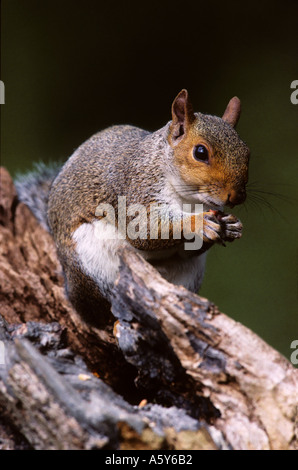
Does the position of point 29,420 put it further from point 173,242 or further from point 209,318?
point 173,242

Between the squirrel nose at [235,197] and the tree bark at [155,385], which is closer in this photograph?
the tree bark at [155,385]

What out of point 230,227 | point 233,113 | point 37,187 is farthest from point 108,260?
point 37,187

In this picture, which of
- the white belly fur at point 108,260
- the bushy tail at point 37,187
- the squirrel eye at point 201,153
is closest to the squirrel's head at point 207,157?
the squirrel eye at point 201,153

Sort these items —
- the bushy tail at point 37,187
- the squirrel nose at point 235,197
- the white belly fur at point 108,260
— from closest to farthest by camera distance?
1. the squirrel nose at point 235,197
2. the white belly fur at point 108,260
3. the bushy tail at point 37,187

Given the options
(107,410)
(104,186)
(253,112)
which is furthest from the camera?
(253,112)

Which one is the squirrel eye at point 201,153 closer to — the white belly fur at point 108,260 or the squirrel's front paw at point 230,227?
the squirrel's front paw at point 230,227

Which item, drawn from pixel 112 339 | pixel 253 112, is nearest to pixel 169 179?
pixel 112 339

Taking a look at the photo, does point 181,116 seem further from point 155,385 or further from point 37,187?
point 37,187
